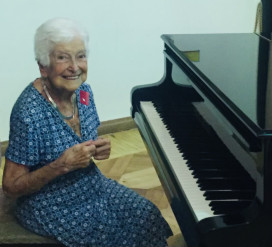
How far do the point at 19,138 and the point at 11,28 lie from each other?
1777 mm

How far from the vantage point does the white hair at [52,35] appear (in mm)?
1514

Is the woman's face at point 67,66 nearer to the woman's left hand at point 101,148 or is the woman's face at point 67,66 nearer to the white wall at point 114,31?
the woman's left hand at point 101,148

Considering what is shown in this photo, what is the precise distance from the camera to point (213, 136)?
1.64 metres

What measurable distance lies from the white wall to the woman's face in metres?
1.70

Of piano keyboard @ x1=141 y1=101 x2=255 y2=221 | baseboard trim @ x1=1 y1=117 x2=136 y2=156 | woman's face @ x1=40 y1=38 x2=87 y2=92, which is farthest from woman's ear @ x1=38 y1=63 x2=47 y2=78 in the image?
baseboard trim @ x1=1 y1=117 x2=136 y2=156

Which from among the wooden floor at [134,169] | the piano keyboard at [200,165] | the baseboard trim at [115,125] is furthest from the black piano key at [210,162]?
the baseboard trim at [115,125]

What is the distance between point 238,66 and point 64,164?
80 centimetres

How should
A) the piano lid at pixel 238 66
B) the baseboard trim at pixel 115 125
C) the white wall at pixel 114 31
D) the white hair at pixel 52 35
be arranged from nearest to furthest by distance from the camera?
the piano lid at pixel 238 66 → the white hair at pixel 52 35 → the white wall at pixel 114 31 → the baseboard trim at pixel 115 125

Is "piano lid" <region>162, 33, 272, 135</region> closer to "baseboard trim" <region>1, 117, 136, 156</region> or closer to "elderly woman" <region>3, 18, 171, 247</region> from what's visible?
"elderly woman" <region>3, 18, 171, 247</region>

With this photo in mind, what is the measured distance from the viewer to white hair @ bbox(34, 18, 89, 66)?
4.97 ft

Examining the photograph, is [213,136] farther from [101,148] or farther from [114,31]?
[114,31]

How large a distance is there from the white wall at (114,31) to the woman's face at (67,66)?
5.59 ft

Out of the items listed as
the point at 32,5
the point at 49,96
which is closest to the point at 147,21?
the point at 32,5

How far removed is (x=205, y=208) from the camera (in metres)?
1.32
